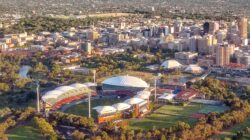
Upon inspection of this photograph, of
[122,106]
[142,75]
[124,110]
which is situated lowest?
[142,75]

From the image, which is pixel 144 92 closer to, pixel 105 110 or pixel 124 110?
pixel 124 110

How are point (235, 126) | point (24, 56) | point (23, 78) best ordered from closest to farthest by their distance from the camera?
point (235, 126) < point (23, 78) < point (24, 56)

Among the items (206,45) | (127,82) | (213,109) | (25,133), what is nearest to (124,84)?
(127,82)

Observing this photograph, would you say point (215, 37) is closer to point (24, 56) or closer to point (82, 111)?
point (24, 56)

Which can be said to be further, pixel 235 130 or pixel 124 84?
pixel 124 84

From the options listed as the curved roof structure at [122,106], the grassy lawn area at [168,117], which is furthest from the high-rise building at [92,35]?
the curved roof structure at [122,106]

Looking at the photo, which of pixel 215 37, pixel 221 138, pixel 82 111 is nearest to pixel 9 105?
pixel 82 111

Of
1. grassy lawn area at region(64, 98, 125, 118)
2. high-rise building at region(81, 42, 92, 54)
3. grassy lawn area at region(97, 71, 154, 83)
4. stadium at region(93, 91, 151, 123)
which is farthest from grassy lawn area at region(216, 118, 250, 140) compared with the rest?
high-rise building at region(81, 42, 92, 54)
